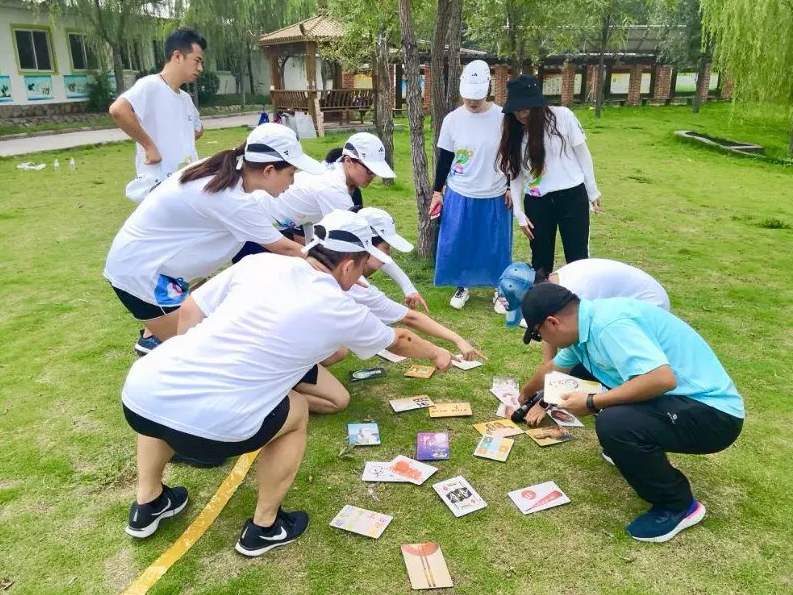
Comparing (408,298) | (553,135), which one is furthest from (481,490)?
(553,135)

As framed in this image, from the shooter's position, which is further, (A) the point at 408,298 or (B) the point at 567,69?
(B) the point at 567,69

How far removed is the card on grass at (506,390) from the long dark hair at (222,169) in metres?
1.89

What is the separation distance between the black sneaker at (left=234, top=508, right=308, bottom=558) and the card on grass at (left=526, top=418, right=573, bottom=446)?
1374mm

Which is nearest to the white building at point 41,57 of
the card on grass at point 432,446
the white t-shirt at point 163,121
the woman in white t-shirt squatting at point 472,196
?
the white t-shirt at point 163,121

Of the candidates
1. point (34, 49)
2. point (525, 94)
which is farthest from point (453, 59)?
point (34, 49)

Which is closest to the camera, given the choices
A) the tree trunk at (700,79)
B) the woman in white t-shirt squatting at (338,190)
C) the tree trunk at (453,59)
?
the woman in white t-shirt squatting at (338,190)

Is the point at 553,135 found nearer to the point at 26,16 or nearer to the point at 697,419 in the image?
the point at 697,419

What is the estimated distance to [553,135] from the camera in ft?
14.8

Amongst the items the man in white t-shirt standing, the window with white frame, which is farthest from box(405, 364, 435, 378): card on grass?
the window with white frame

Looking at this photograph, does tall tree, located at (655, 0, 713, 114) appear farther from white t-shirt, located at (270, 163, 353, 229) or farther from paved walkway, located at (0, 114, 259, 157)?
white t-shirt, located at (270, 163, 353, 229)

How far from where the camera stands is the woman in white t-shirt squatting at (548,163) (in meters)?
4.45

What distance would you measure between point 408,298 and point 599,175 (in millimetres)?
9449

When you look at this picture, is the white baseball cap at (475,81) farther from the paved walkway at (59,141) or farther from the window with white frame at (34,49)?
the window with white frame at (34,49)

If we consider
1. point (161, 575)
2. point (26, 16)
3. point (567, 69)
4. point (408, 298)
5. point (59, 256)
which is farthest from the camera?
point (567, 69)
